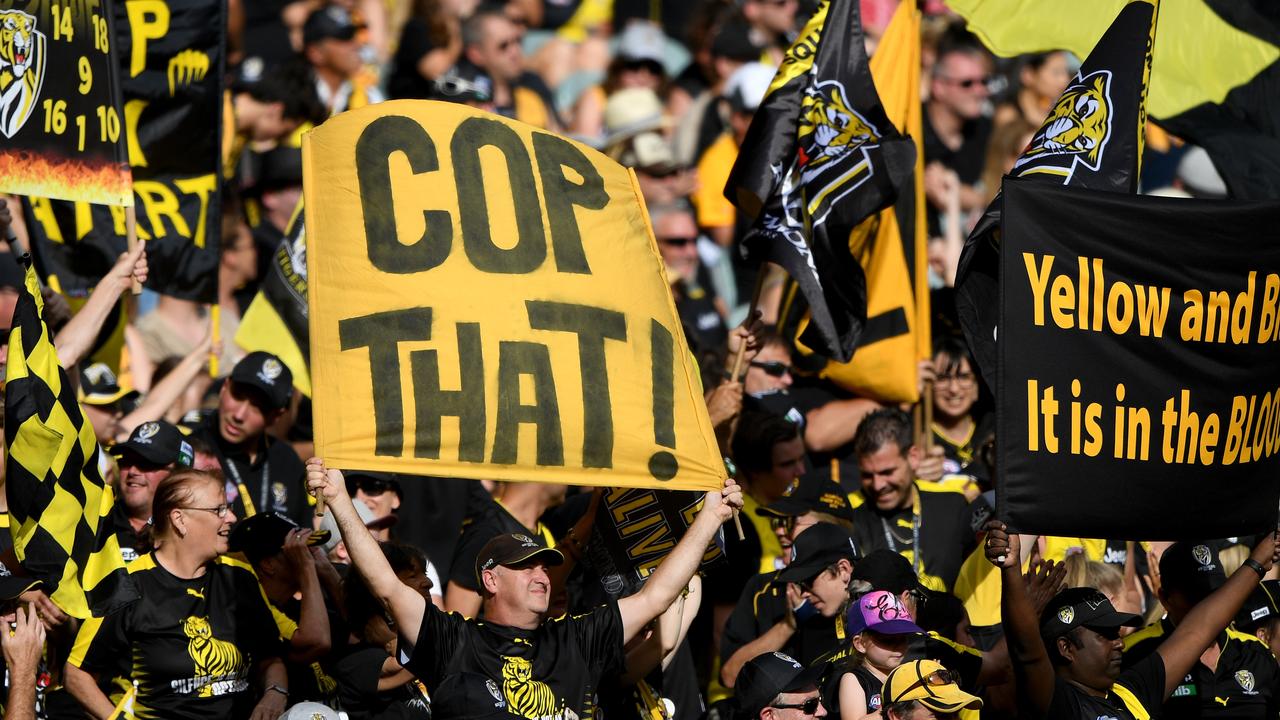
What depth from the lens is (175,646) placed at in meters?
7.22

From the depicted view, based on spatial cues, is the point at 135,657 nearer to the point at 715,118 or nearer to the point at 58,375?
the point at 58,375

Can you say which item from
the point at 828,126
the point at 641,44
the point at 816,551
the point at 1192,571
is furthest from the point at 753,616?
the point at 641,44

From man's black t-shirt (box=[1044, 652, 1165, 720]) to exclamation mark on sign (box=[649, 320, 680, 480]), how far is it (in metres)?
1.62

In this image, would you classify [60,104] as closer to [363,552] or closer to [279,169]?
[363,552]

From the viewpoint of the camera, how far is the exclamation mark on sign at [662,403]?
7.04 m

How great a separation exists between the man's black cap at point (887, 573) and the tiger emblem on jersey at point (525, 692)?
4.73 ft

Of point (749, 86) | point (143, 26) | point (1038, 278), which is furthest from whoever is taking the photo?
point (749, 86)

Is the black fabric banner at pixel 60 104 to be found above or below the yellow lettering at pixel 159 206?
above

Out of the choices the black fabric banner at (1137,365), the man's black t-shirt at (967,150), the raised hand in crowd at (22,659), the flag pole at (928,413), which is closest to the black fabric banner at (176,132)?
the raised hand in crowd at (22,659)

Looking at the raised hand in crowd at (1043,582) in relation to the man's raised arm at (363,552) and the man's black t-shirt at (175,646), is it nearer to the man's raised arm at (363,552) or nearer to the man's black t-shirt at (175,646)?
the man's raised arm at (363,552)

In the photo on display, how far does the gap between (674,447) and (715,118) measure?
712cm

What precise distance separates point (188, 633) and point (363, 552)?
44.2 inches

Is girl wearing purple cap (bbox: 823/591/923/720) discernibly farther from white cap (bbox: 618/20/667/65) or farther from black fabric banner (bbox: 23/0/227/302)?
white cap (bbox: 618/20/667/65)

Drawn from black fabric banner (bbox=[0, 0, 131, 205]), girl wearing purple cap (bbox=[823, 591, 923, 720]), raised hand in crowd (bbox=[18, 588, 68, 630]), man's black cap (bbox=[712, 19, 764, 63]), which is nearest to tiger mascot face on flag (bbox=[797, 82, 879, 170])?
girl wearing purple cap (bbox=[823, 591, 923, 720])
